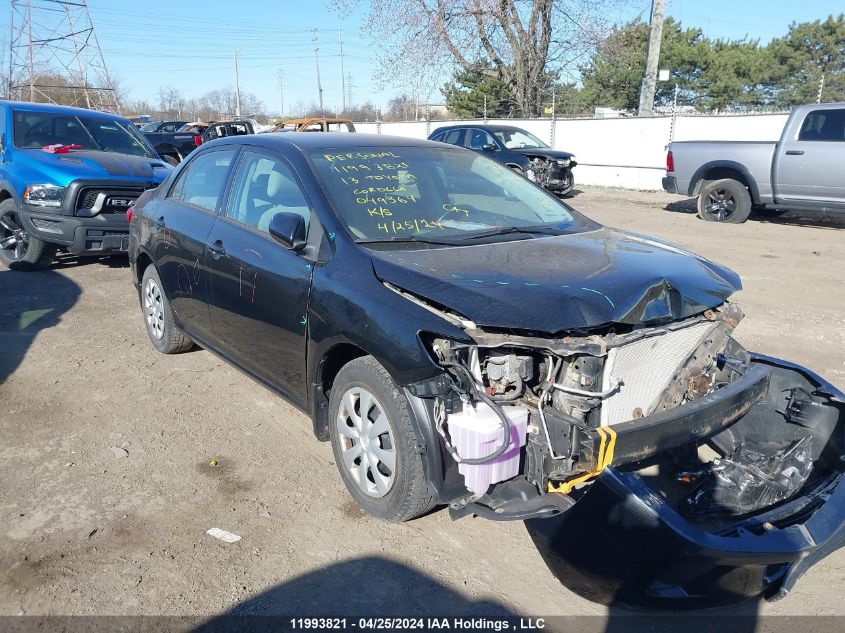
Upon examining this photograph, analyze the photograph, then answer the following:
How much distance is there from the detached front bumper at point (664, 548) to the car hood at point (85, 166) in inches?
285

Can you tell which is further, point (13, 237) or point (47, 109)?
point (47, 109)

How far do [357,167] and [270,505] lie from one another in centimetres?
193

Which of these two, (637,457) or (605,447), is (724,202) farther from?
(605,447)

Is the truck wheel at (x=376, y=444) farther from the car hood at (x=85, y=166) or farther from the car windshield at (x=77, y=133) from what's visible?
the car windshield at (x=77, y=133)

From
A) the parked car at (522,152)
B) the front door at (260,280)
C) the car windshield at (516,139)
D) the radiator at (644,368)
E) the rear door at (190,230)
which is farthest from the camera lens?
the car windshield at (516,139)

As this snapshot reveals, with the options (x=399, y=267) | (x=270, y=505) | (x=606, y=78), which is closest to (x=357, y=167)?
(x=399, y=267)

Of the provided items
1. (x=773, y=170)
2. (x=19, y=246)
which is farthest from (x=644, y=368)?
(x=773, y=170)

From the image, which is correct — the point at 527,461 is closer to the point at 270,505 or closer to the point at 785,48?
the point at 270,505

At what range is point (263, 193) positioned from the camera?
404cm

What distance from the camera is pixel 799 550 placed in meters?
2.44

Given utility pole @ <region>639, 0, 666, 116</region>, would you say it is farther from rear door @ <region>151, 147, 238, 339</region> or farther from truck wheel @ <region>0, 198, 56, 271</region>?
rear door @ <region>151, 147, 238, 339</region>

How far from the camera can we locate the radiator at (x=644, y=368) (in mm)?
2791

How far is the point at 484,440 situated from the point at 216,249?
93.0 inches

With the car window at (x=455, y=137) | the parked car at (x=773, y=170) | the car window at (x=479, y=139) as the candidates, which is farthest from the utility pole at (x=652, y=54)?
the parked car at (x=773, y=170)
